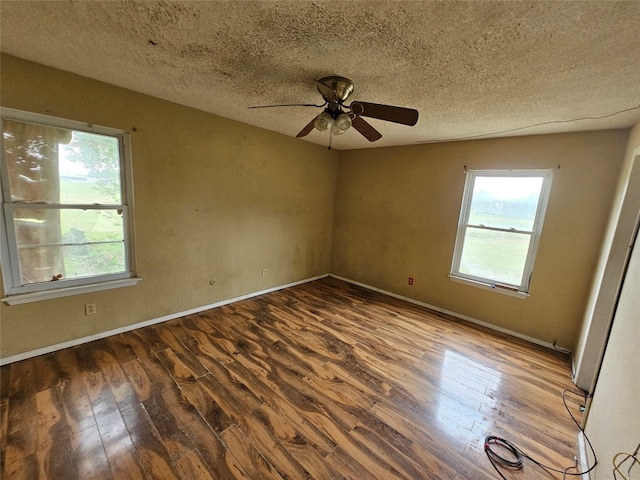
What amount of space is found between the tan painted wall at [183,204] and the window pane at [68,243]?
20 centimetres

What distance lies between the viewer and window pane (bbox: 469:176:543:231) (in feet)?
9.60

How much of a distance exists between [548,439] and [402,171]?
3224 millimetres

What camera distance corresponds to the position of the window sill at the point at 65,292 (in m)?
2.03

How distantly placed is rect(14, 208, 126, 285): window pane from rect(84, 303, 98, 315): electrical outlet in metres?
0.29

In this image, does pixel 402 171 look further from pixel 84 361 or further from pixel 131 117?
pixel 84 361

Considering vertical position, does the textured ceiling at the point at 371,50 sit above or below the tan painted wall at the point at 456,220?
above

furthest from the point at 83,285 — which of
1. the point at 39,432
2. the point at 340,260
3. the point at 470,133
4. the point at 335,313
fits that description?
the point at 470,133

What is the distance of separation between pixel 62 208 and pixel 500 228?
4.52 m

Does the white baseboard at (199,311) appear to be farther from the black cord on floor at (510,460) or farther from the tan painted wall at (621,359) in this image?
the black cord on floor at (510,460)

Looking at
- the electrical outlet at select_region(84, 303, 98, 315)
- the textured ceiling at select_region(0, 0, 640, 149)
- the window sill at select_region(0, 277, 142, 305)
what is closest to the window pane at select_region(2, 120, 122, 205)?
the textured ceiling at select_region(0, 0, 640, 149)

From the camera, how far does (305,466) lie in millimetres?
1413

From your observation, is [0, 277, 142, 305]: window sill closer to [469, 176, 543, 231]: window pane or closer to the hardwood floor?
the hardwood floor

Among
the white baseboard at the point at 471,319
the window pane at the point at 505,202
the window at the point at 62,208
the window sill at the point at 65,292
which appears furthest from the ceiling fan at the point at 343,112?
the white baseboard at the point at 471,319

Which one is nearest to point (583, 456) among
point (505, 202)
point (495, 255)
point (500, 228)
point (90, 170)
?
point (495, 255)
